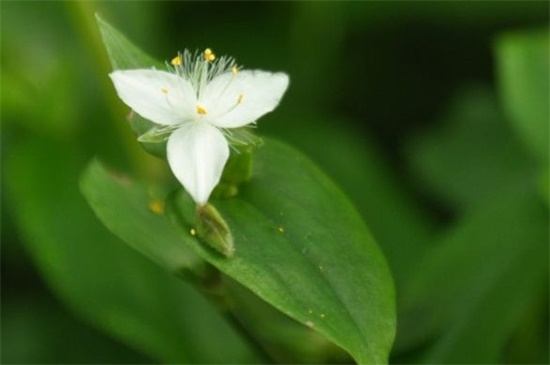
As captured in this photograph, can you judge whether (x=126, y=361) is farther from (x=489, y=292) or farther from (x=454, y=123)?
(x=454, y=123)

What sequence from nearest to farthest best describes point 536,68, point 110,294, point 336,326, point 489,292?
point 336,326
point 489,292
point 110,294
point 536,68

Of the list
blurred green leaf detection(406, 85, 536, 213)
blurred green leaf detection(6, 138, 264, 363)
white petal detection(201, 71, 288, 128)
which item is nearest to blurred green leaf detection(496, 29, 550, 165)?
blurred green leaf detection(406, 85, 536, 213)

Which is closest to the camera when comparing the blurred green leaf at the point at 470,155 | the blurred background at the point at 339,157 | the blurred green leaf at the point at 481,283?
the blurred green leaf at the point at 481,283

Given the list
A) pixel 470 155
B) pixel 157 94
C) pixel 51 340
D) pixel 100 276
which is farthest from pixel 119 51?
pixel 470 155

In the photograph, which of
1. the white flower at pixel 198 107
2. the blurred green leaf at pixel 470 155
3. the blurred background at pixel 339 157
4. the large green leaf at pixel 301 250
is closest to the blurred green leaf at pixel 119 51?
the white flower at pixel 198 107

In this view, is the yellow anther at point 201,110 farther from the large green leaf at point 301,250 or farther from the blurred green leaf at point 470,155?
the blurred green leaf at point 470,155

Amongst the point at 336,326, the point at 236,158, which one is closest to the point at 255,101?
the point at 236,158

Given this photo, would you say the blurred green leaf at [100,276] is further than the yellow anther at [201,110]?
Yes
